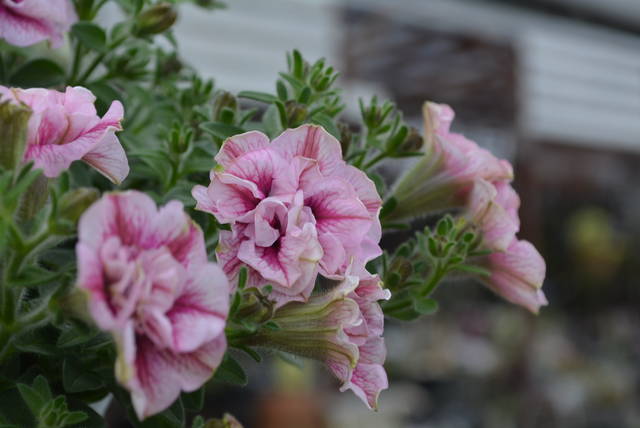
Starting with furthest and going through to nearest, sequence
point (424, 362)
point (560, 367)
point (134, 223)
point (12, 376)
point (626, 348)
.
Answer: point (626, 348), point (560, 367), point (424, 362), point (12, 376), point (134, 223)

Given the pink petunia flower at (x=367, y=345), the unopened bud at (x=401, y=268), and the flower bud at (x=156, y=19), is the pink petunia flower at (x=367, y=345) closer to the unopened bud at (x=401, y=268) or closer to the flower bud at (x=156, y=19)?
the unopened bud at (x=401, y=268)

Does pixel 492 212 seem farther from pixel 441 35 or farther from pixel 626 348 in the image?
pixel 626 348

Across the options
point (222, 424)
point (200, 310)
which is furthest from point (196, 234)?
point (222, 424)

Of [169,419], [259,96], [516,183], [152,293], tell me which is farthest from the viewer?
[516,183]

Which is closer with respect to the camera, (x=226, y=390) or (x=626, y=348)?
(x=226, y=390)

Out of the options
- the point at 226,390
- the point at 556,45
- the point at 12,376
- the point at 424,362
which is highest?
the point at 12,376

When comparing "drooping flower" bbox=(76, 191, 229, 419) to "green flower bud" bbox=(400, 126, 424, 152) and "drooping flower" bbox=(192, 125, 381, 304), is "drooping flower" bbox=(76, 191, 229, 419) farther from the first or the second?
"green flower bud" bbox=(400, 126, 424, 152)

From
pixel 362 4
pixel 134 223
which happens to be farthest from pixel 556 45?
pixel 134 223

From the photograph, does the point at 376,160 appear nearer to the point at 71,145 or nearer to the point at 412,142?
the point at 412,142
